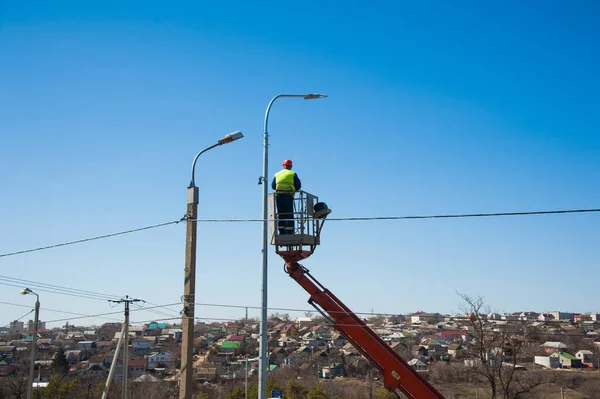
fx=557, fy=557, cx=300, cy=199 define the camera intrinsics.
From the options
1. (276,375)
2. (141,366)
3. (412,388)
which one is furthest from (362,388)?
(412,388)

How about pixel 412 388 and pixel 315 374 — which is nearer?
pixel 412 388

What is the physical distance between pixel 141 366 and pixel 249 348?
20.0 metres

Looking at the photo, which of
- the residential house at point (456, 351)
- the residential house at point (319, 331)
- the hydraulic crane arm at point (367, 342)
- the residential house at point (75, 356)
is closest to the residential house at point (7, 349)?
the residential house at point (75, 356)

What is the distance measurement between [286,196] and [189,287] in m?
3.23

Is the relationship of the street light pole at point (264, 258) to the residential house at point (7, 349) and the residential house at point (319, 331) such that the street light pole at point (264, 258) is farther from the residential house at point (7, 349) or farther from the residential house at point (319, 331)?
the residential house at point (319, 331)

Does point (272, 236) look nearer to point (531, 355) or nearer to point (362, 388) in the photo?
point (362, 388)

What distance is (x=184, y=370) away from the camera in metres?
11.2

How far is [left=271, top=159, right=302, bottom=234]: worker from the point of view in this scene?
13234 millimetres

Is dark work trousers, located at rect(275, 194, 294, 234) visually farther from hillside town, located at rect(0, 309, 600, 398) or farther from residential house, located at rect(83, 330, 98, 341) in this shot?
residential house, located at rect(83, 330, 98, 341)

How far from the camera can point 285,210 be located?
13.3 meters

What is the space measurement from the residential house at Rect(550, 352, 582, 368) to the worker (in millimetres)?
66592

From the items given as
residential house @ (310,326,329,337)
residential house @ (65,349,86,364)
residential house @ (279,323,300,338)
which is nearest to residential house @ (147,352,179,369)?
residential house @ (65,349,86,364)

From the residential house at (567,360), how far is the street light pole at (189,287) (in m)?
68.6

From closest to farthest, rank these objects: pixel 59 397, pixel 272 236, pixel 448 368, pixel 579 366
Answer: pixel 272 236, pixel 59 397, pixel 448 368, pixel 579 366
